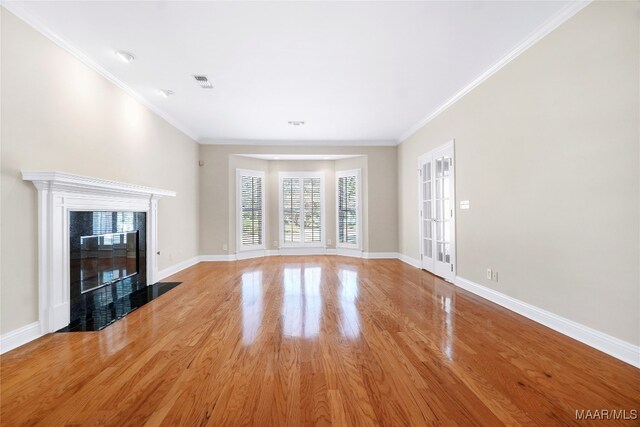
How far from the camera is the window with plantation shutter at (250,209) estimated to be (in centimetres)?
685

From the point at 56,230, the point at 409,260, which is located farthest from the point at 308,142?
the point at 56,230

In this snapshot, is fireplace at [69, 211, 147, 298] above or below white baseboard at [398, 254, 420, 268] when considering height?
above

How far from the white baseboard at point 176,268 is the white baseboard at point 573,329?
15.8ft

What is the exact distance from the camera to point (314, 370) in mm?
1972

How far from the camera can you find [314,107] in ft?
15.5

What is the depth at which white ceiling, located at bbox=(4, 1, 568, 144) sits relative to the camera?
2496 mm

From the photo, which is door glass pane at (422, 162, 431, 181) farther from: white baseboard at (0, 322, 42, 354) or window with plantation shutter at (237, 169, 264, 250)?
white baseboard at (0, 322, 42, 354)

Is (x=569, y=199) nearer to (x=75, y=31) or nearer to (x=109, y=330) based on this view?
(x=109, y=330)

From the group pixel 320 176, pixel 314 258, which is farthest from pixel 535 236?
pixel 320 176

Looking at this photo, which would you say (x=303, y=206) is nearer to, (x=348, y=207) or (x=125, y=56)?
(x=348, y=207)

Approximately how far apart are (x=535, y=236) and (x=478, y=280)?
43.8 inches

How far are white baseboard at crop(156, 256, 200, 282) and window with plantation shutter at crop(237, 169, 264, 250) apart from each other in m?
1.02

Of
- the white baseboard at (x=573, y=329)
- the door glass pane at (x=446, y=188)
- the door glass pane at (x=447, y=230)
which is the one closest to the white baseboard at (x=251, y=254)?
the door glass pane at (x=447, y=230)

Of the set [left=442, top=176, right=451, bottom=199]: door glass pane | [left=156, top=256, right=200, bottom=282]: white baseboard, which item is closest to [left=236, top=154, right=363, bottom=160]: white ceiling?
[left=156, top=256, right=200, bottom=282]: white baseboard
